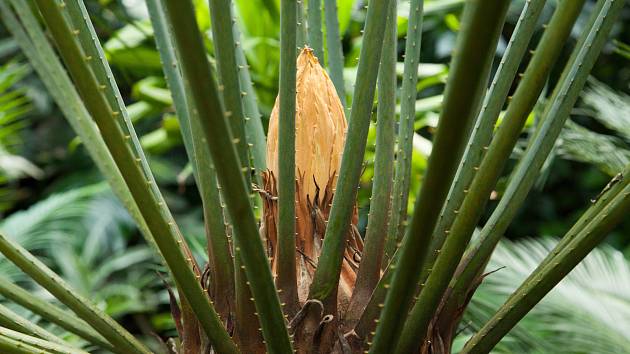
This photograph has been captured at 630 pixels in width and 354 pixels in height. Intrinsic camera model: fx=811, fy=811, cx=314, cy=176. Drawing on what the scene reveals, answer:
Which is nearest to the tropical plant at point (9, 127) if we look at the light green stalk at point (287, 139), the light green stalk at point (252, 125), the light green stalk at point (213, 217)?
the light green stalk at point (252, 125)

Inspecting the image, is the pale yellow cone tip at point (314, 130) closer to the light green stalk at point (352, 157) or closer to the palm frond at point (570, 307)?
the light green stalk at point (352, 157)

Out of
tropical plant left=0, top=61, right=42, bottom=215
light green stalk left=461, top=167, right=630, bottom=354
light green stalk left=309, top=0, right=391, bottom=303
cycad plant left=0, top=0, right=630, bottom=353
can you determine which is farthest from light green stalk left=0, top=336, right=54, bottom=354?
tropical plant left=0, top=61, right=42, bottom=215

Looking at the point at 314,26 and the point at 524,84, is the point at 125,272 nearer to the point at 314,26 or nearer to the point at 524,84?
the point at 314,26

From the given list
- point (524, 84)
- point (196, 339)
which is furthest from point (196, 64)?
point (196, 339)

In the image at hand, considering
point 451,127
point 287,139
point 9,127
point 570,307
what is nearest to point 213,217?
point 287,139

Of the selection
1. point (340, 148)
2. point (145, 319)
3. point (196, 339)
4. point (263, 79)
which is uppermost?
point (340, 148)

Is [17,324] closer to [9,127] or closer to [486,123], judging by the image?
[486,123]
